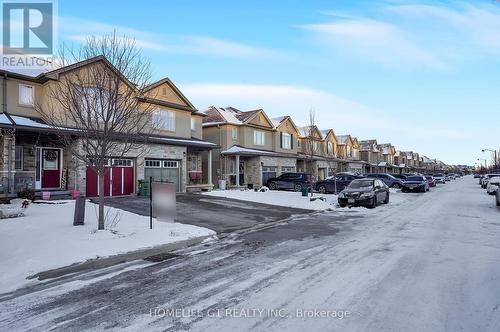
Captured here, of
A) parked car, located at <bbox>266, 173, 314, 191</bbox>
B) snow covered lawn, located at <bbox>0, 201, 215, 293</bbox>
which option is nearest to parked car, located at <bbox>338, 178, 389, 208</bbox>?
parked car, located at <bbox>266, 173, 314, 191</bbox>

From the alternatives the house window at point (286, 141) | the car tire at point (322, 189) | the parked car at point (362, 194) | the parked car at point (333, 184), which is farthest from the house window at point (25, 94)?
the house window at point (286, 141)

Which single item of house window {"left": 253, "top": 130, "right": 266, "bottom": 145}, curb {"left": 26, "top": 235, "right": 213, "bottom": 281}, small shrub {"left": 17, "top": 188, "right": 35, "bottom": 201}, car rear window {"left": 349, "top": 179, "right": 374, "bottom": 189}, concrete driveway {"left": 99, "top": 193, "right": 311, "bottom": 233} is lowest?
curb {"left": 26, "top": 235, "right": 213, "bottom": 281}

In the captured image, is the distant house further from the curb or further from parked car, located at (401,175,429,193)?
the curb

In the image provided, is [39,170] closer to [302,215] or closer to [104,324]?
→ [302,215]

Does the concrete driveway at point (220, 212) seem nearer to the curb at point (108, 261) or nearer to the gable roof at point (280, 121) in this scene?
the curb at point (108, 261)

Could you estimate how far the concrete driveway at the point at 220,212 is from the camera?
1352 centimetres

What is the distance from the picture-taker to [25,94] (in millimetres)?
18797

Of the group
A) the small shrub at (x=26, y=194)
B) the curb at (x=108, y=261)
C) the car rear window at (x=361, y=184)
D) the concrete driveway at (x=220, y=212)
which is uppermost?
the car rear window at (x=361, y=184)

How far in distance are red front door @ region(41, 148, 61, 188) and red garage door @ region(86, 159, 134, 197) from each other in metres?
1.61

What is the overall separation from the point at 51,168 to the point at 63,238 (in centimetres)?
1149

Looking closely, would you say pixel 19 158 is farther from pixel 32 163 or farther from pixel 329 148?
pixel 329 148

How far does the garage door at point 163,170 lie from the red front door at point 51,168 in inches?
195

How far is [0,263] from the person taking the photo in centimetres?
741

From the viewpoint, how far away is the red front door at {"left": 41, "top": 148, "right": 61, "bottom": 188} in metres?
18.9
